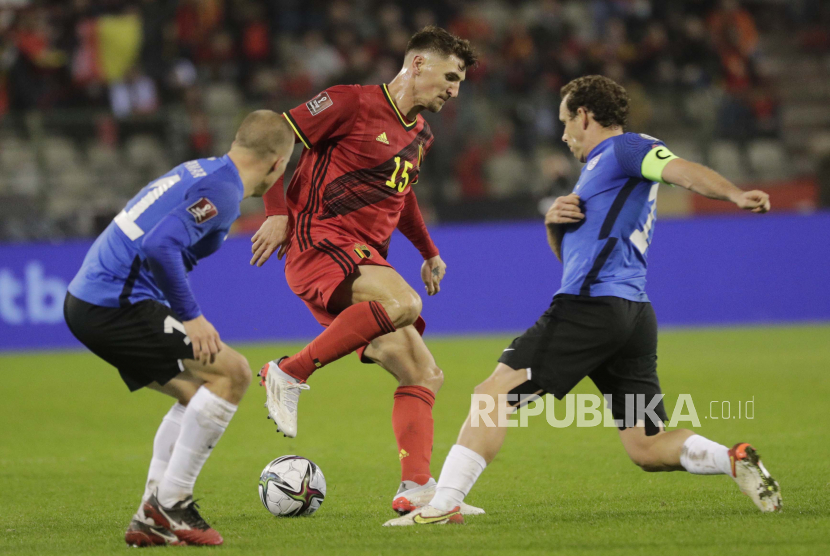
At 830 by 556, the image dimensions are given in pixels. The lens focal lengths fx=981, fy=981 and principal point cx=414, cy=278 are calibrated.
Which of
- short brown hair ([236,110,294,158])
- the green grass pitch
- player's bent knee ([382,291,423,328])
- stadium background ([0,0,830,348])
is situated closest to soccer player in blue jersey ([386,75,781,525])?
the green grass pitch

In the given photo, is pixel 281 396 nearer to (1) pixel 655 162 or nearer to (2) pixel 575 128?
(2) pixel 575 128

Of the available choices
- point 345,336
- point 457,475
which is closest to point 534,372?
point 457,475

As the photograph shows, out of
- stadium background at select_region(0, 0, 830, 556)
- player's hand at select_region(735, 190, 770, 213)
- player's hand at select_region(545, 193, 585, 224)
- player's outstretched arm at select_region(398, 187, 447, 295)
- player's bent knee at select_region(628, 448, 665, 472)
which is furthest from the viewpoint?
player's outstretched arm at select_region(398, 187, 447, 295)

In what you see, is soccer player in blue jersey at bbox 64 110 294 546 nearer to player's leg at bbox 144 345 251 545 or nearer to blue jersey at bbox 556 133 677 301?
player's leg at bbox 144 345 251 545

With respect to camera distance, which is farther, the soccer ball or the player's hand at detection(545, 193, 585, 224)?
the soccer ball

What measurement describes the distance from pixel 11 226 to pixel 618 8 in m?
11.8

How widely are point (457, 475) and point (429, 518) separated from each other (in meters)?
0.25

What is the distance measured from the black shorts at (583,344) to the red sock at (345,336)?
2.18 feet

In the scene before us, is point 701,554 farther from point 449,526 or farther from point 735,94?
point 735,94

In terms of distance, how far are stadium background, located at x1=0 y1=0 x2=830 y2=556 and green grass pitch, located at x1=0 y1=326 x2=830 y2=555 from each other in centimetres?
3

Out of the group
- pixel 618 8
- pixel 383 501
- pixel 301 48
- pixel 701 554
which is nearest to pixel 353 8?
pixel 301 48

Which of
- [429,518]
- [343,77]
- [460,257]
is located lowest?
[429,518]

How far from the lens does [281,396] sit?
4.59 metres

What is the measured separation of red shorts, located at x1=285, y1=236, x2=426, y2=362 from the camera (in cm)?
497
